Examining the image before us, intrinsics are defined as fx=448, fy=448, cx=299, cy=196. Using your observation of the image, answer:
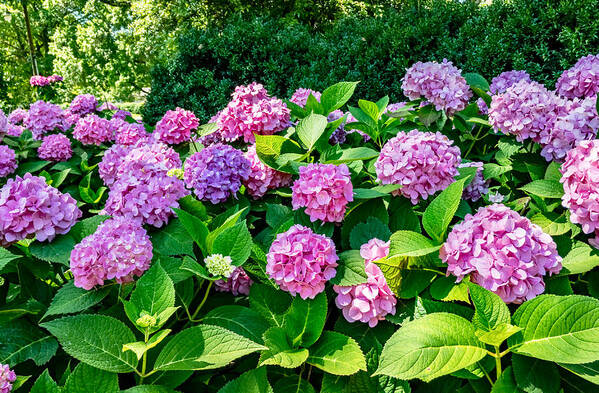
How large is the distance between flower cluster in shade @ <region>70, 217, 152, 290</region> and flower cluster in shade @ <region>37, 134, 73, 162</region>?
1.90m

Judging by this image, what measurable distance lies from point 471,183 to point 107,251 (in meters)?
1.26

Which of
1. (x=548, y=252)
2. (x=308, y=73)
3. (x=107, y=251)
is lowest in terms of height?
(x=308, y=73)

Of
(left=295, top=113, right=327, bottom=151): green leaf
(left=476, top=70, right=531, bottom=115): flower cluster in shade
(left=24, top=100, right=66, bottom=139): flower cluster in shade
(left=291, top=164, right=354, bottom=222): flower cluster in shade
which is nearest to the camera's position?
(left=291, top=164, right=354, bottom=222): flower cluster in shade

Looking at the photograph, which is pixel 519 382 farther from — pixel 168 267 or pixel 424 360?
pixel 168 267

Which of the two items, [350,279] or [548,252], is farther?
[350,279]

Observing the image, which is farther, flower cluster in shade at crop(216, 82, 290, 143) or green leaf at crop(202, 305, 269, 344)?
flower cluster in shade at crop(216, 82, 290, 143)

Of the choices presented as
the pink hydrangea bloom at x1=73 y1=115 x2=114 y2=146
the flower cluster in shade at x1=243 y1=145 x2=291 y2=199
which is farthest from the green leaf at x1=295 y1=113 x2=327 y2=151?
the pink hydrangea bloom at x1=73 y1=115 x2=114 y2=146

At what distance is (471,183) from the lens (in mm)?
1658

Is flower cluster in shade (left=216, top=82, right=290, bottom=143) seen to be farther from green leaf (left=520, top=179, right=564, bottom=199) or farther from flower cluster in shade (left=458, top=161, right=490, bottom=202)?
green leaf (left=520, top=179, right=564, bottom=199)

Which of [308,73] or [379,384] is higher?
[379,384]

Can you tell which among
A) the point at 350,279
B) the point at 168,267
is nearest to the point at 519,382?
the point at 350,279

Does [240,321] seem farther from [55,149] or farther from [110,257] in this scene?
[55,149]

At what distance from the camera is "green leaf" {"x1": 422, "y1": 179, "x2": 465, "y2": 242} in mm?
1267

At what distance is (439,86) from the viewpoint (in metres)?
2.13
